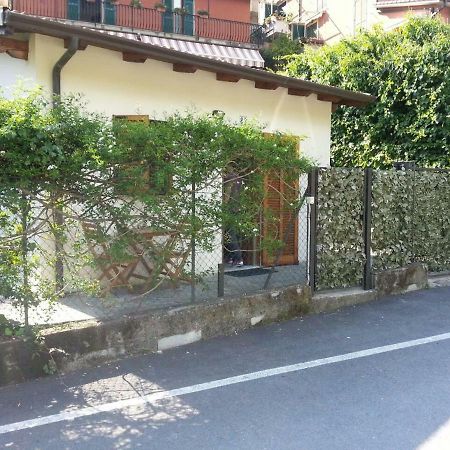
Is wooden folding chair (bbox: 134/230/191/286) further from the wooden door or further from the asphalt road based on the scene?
the wooden door

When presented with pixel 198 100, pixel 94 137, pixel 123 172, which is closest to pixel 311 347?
pixel 123 172

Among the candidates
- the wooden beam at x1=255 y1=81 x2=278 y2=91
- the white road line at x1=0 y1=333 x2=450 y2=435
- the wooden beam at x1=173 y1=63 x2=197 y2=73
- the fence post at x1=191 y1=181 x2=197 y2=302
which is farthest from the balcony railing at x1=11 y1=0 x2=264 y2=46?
the white road line at x1=0 y1=333 x2=450 y2=435

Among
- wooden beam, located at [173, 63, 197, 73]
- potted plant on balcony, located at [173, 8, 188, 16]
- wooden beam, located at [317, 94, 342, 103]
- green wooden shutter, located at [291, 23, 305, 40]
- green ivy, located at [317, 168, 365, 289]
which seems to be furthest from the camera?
green wooden shutter, located at [291, 23, 305, 40]

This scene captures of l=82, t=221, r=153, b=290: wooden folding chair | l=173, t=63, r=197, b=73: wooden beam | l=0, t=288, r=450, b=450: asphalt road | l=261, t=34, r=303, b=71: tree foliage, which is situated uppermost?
l=261, t=34, r=303, b=71: tree foliage

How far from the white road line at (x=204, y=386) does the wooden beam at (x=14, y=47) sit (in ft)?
14.1

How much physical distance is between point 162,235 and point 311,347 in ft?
6.25

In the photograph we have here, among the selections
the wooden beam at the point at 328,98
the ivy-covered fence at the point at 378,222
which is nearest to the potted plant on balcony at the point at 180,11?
the wooden beam at the point at 328,98

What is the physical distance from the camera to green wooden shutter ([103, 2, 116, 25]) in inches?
883

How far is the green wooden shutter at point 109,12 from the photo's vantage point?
73.6ft

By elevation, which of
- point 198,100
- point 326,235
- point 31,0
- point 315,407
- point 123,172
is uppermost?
point 31,0

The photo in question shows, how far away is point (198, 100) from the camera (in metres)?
8.05

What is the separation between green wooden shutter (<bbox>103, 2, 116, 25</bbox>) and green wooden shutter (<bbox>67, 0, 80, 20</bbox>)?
1.08m

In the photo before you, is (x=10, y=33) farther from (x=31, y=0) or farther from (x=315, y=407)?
(x=31, y=0)

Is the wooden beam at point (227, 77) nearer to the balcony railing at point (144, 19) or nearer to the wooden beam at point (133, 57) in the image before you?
the wooden beam at point (133, 57)
